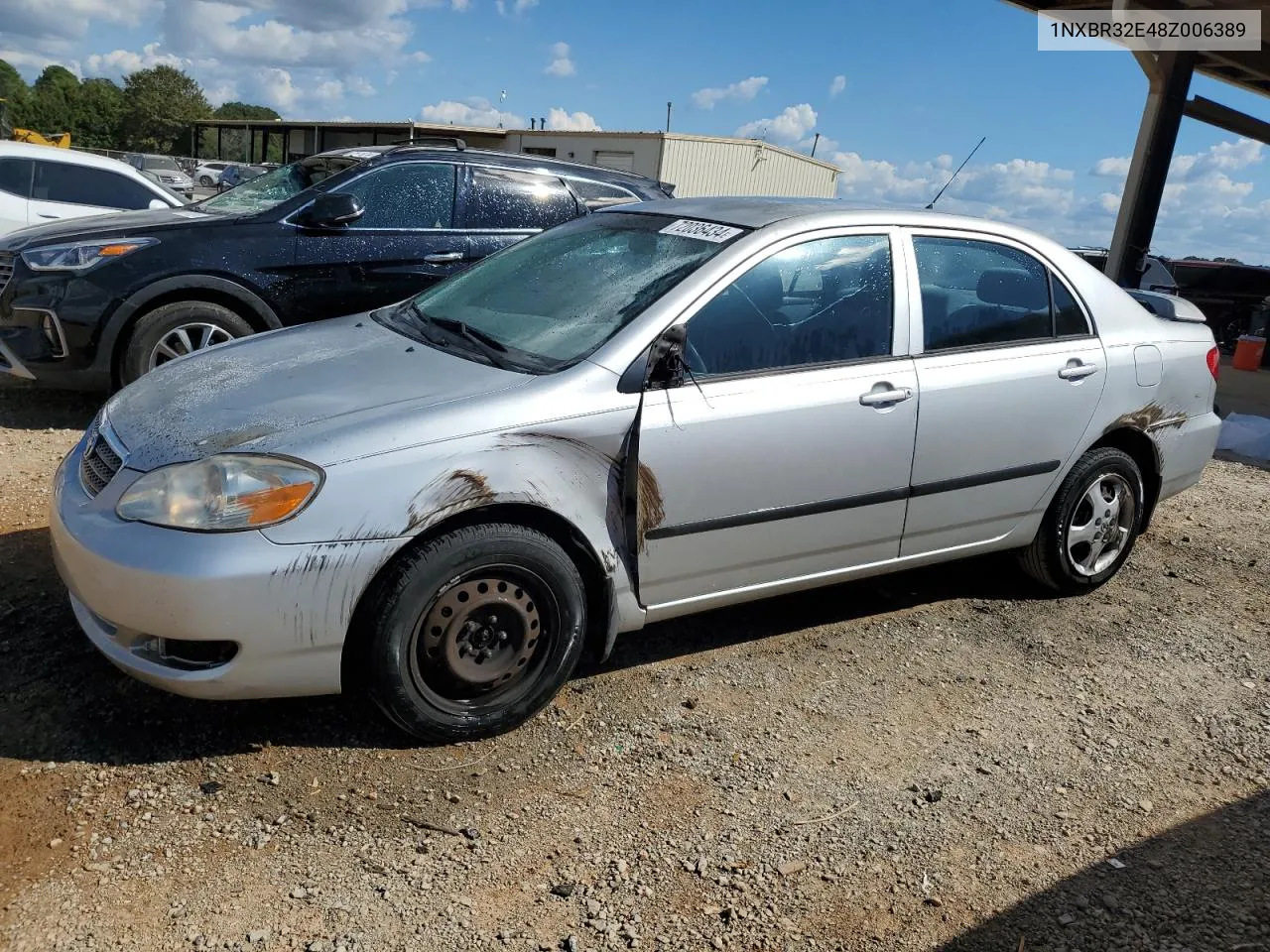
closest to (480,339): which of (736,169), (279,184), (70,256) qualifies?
(70,256)

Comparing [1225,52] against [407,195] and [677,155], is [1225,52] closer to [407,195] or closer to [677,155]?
[407,195]

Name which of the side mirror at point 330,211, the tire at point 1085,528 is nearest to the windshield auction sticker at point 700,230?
the tire at point 1085,528

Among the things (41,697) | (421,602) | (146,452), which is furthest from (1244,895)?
(41,697)

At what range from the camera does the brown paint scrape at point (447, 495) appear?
2.80 m

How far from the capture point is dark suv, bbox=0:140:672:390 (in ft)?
18.5

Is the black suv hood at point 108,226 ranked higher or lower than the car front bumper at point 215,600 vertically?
higher

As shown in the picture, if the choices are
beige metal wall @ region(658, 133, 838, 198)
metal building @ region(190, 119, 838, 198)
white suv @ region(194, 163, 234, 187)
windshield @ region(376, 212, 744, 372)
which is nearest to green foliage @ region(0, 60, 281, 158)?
white suv @ region(194, 163, 234, 187)

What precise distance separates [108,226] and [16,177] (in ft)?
14.5

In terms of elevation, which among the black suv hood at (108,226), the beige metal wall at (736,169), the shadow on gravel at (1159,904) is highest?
the beige metal wall at (736,169)

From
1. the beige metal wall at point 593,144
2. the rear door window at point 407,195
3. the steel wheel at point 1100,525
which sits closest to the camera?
the steel wheel at point 1100,525

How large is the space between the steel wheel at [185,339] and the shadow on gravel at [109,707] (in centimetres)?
204

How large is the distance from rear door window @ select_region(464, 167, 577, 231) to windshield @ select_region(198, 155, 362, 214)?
797 millimetres

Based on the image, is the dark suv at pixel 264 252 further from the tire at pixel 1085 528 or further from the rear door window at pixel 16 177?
the tire at pixel 1085 528

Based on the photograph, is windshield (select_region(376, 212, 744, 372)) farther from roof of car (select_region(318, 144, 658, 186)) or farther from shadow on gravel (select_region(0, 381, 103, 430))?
shadow on gravel (select_region(0, 381, 103, 430))
